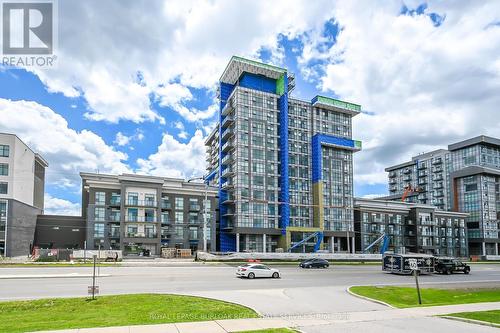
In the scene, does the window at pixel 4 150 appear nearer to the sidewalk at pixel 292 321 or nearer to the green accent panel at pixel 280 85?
the green accent panel at pixel 280 85

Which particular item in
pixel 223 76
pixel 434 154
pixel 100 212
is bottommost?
pixel 100 212

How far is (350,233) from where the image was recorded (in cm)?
9769

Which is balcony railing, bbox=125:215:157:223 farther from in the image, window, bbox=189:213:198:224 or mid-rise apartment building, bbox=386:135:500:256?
mid-rise apartment building, bbox=386:135:500:256

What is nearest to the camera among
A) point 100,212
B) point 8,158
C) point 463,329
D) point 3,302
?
point 463,329

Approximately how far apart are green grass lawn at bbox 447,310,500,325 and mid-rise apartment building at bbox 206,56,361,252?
70011mm

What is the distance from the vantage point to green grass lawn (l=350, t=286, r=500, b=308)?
23656 mm

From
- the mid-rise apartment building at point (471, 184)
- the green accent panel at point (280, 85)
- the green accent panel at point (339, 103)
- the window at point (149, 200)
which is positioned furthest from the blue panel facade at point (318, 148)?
the mid-rise apartment building at point (471, 184)

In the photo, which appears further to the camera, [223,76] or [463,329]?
[223,76]

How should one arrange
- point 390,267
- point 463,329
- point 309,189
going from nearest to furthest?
point 463,329 → point 390,267 → point 309,189

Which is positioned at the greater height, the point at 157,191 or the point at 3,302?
the point at 157,191

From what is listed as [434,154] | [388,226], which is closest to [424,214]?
[388,226]

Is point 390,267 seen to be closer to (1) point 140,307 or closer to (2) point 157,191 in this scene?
(1) point 140,307

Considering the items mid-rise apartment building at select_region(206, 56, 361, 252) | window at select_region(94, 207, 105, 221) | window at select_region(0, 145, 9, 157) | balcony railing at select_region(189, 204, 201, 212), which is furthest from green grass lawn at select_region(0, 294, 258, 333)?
mid-rise apartment building at select_region(206, 56, 361, 252)

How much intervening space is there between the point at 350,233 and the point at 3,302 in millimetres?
86568
